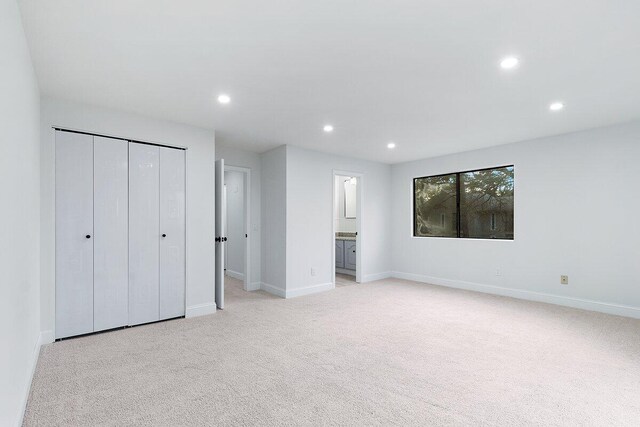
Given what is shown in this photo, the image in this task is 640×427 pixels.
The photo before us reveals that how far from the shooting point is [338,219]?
799 cm

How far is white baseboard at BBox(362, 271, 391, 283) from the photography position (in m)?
6.20

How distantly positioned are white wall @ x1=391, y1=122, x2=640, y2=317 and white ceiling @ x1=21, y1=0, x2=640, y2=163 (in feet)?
1.78

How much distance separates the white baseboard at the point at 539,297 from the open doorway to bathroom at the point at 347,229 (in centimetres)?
124

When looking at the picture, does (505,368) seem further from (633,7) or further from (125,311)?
(125,311)

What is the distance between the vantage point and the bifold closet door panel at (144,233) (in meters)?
3.58

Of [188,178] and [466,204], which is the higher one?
[188,178]

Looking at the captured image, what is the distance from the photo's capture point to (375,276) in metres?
6.38

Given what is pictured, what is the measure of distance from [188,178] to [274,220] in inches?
64.6

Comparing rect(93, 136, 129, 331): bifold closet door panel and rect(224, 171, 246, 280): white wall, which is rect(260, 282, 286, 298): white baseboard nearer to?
rect(224, 171, 246, 280): white wall

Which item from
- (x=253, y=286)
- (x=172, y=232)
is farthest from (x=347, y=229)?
(x=172, y=232)

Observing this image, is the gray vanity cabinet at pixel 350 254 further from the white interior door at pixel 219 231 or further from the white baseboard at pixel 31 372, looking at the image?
the white baseboard at pixel 31 372

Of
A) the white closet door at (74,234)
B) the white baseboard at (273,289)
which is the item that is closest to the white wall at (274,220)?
the white baseboard at (273,289)

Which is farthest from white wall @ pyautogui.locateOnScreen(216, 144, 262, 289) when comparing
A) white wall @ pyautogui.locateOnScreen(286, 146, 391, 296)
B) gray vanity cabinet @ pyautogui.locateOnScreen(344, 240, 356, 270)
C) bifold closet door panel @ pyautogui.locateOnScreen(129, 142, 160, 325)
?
gray vanity cabinet @ pyautogui.locateOnScreen(344, 240, 356, 270)

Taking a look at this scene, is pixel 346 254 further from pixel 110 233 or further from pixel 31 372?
pixel 31 372
